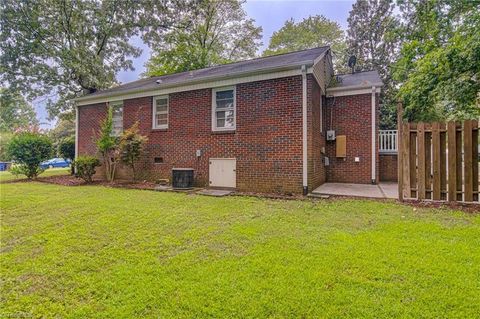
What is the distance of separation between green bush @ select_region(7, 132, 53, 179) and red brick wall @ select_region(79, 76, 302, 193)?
5.21 m

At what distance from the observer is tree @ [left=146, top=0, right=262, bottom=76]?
22.0 meters

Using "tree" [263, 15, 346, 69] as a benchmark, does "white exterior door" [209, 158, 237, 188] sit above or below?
below

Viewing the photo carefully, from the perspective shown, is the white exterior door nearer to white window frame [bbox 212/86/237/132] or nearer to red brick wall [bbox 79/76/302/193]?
red brick wall [bbox 79/76/302/193]

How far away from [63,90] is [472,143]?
69.8 feet

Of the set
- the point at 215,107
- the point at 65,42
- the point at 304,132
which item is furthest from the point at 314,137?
the point at 65,42

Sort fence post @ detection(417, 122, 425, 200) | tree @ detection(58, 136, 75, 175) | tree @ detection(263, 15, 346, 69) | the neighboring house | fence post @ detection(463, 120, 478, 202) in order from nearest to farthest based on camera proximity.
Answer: fence post @ detection(463, 120, 478, 202), fence post @ detection(417, 122, 425, 200), the neighboring house, tree @ detection(58, 136, 75, 175), tree @ detection(263, 15, 346, 69)

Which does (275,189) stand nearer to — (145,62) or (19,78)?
(19,78)

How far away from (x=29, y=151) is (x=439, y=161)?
1479 cm

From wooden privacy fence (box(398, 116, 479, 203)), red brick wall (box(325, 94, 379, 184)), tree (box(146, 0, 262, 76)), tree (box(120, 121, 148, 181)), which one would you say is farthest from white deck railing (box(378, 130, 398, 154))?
tree (box(146, 0, 262, 76))

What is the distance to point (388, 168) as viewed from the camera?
1059cm

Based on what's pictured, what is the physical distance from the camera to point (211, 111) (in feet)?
29.6

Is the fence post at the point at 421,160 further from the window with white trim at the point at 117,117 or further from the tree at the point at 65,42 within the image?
the tree at the point at 65,42

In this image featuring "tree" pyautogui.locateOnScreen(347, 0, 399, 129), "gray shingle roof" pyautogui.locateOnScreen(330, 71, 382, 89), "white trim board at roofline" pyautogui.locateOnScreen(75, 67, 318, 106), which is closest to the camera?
"white trim board at roofline" pyautogui.locateOnScreen(75, 67, 318, 106)

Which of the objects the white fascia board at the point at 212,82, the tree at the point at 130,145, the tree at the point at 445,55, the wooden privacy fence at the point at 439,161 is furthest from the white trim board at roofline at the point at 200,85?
the tree at the point at 445,55
